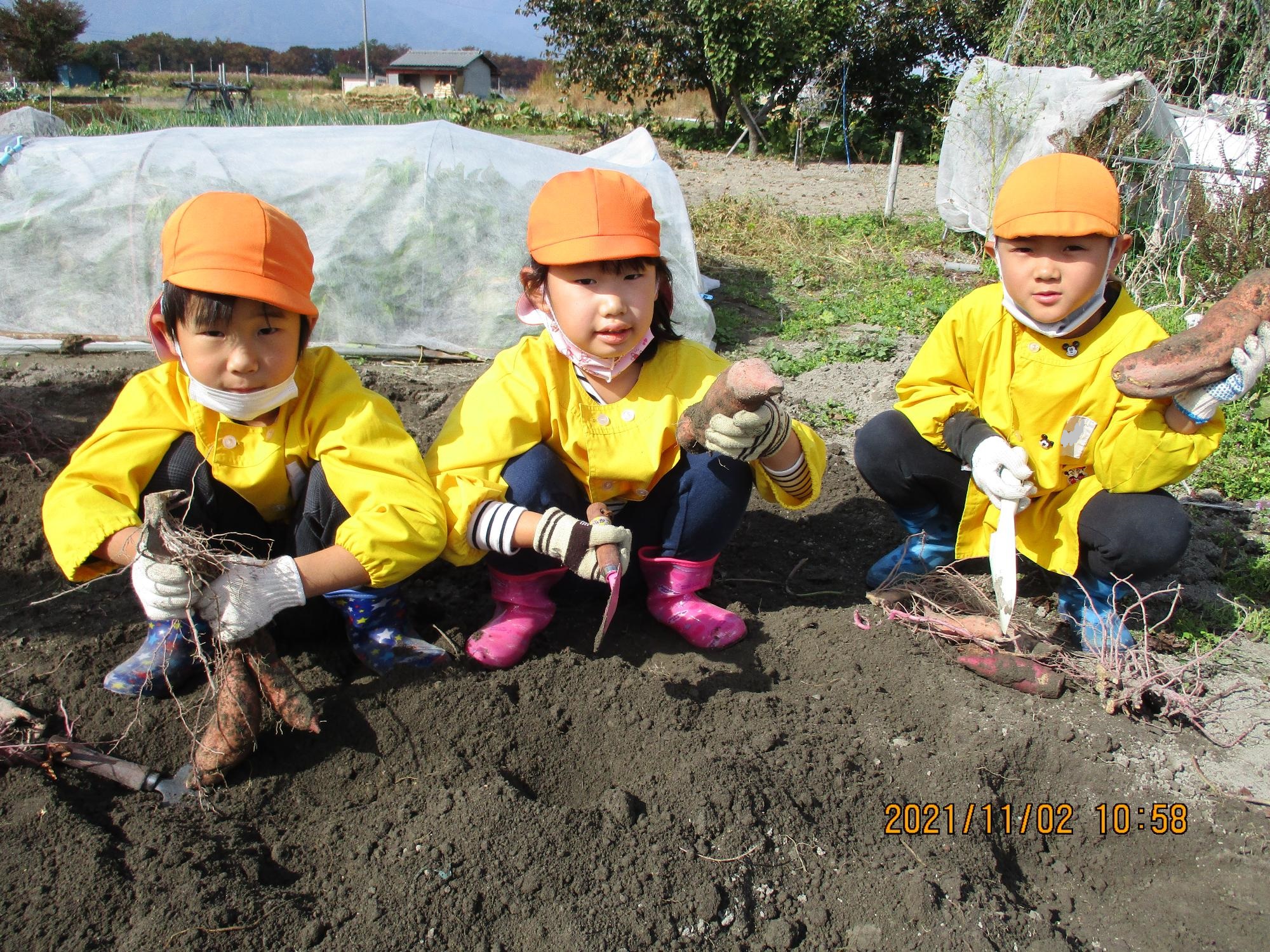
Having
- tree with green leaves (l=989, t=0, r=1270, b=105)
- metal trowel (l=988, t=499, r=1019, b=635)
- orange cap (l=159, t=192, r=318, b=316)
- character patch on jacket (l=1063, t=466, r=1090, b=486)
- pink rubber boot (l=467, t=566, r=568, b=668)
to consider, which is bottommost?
pink rubber boot (l=467, t=566, r=568, b=668)

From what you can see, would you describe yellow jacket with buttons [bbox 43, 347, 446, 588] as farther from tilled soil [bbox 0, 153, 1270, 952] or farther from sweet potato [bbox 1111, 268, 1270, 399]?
sweet potato [bbox 1111, 268, 1270, 399]

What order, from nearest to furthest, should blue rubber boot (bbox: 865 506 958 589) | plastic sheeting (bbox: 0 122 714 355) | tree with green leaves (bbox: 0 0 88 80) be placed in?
blue rubber boot (bbox: 865 506 958 589)
plastic sheeting (bbox: 0 122 714 355)
tree with green leaves (bbox: 0 0 88 80)

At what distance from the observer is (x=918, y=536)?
8.32 feet

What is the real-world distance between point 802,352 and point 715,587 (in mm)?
2223

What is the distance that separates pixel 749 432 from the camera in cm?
194

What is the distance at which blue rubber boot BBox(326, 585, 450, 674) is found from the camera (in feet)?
6.78

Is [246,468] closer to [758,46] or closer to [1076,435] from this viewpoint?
[1076,435]

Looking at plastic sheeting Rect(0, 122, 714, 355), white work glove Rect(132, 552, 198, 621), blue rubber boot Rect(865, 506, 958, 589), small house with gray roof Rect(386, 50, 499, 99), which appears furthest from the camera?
small house with gray roof Rect(386, 50, 499, 99)

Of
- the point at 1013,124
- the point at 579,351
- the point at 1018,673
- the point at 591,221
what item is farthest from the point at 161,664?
the point at 1013,124

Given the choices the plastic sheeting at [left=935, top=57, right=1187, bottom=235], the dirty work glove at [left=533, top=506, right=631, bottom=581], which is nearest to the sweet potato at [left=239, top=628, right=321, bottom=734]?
the dirty work glove at [left=533, top=506, right=631, bottom=581]

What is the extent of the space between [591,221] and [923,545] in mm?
1321

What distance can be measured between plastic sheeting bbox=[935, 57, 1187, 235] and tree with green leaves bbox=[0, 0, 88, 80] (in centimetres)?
5094

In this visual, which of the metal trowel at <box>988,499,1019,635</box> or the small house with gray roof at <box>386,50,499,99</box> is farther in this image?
the small house with gray roof at <box>386,50,499,99</box>

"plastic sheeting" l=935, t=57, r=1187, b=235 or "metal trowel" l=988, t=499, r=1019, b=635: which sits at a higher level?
"plastic sheeting" l=935, t=57, r=1187, b=235
